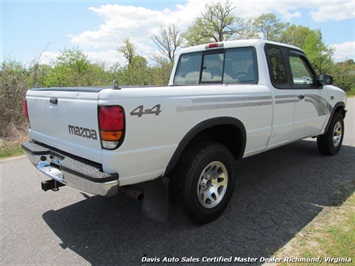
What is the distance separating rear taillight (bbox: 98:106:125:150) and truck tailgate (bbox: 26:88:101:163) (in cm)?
8

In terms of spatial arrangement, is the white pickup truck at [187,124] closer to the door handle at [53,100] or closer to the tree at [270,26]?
the door handle at [53,100]

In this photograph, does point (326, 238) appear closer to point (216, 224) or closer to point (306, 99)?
point (216, 224)

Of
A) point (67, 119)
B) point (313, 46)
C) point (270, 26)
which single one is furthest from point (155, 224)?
point (270, 26)

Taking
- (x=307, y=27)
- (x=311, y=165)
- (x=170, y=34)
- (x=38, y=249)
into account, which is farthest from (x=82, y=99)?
A: (x=307, y=27)

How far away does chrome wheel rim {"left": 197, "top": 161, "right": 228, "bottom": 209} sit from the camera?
3064 mm

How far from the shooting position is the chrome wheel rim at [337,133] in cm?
Answer: 552

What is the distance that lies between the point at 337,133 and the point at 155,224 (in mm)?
4380

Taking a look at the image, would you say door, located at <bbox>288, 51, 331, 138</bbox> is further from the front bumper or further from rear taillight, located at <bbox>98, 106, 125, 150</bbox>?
the front bumper

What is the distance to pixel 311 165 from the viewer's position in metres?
4.96

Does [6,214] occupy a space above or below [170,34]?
below

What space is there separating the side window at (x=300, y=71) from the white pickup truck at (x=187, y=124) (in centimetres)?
2

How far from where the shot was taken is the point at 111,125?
7.41 ft

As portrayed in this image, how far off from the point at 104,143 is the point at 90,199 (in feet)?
5.93

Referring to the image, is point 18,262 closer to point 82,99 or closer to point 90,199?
point 90,199
